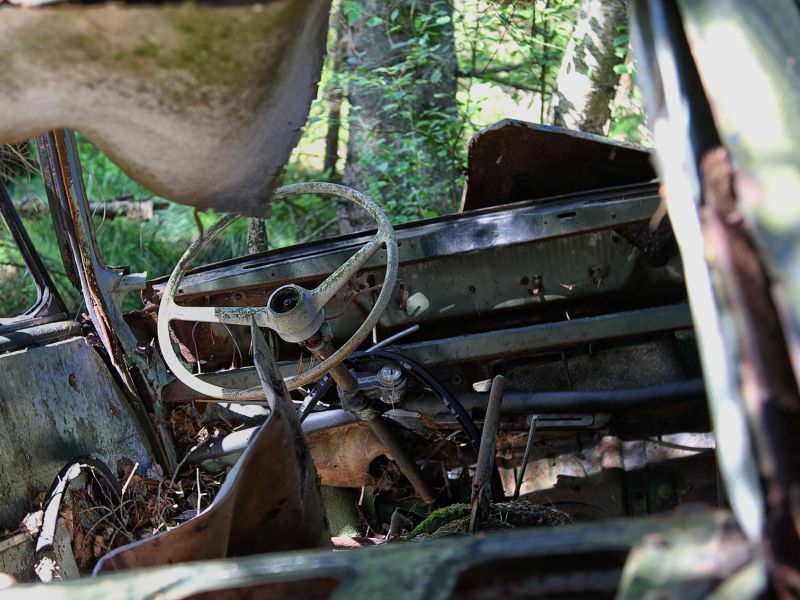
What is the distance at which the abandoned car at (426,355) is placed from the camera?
1.08 m

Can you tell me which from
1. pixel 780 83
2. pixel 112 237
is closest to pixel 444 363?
pixel 780 83

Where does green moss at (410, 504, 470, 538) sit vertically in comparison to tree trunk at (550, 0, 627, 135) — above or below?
below

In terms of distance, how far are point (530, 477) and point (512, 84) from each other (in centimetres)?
402

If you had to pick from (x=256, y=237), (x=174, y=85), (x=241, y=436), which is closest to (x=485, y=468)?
(x=241, y=436)

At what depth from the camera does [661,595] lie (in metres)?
0.98

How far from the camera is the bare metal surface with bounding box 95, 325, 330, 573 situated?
1622mm

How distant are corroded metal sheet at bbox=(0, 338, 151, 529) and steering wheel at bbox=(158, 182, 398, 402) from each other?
0.94ft

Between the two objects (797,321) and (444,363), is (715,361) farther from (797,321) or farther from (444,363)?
(444,363)

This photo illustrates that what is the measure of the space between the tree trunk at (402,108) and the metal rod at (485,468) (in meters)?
3.48

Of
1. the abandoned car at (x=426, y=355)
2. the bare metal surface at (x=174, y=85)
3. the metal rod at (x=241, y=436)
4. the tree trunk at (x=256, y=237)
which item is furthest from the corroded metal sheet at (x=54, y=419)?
the tree trunk at (x=256, y=237)

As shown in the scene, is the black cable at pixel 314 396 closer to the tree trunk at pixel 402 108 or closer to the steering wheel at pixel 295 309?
the steering wheel at pixel 295 309

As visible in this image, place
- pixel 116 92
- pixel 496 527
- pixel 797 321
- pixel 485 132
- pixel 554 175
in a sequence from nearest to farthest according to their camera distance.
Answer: pixel 797 321, pixel 116 92, pixel 496 527, pixel 485 132, pixel 554 175

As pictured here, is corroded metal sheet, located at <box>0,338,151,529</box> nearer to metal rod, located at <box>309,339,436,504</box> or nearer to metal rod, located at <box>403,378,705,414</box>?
metal rod, located at <box>309,339,436,504</box>

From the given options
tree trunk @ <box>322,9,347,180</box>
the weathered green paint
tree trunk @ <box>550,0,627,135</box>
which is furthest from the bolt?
tree trunk @ <box>322,9,347,180</box>
